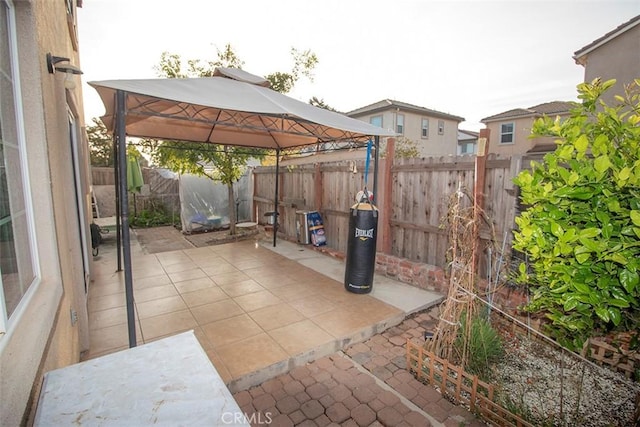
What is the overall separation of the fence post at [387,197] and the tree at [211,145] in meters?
3.38

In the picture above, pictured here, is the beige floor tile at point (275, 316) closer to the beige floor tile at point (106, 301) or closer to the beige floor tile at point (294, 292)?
the beige floor tile at point (294, 292)

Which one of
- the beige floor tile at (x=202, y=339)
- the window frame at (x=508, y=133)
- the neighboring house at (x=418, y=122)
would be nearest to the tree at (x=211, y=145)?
the beige floor tile at (x=202, y=339)

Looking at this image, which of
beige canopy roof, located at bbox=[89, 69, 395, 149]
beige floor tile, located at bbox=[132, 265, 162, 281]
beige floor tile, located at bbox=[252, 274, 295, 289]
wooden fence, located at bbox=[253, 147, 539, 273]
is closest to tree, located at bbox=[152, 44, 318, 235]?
beige canopy roof, located at bbox=[89, 69, 395, 149]

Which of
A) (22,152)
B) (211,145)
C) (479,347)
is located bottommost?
(479,347)

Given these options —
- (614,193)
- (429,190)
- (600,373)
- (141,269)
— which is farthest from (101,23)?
(600,373)

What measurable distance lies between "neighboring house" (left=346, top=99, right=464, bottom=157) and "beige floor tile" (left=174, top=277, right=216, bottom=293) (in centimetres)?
1289

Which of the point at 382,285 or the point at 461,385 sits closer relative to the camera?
the point at 461,385

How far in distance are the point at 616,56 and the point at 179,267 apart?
445 inches

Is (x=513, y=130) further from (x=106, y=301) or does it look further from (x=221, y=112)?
(x=106, y=301)

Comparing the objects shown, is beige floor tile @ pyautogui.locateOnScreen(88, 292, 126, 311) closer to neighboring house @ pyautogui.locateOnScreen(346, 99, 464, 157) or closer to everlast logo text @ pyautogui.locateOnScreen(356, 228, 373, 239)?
everlast logo text @ pyautogui.locateOnScreen(356, 228, 373, 239)

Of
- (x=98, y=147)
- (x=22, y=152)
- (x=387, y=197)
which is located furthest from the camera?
(x=98, y=147)

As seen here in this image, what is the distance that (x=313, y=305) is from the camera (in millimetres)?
3654

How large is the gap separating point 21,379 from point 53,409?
0.17 metres

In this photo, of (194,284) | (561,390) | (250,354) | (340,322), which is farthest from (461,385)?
(194,284)
